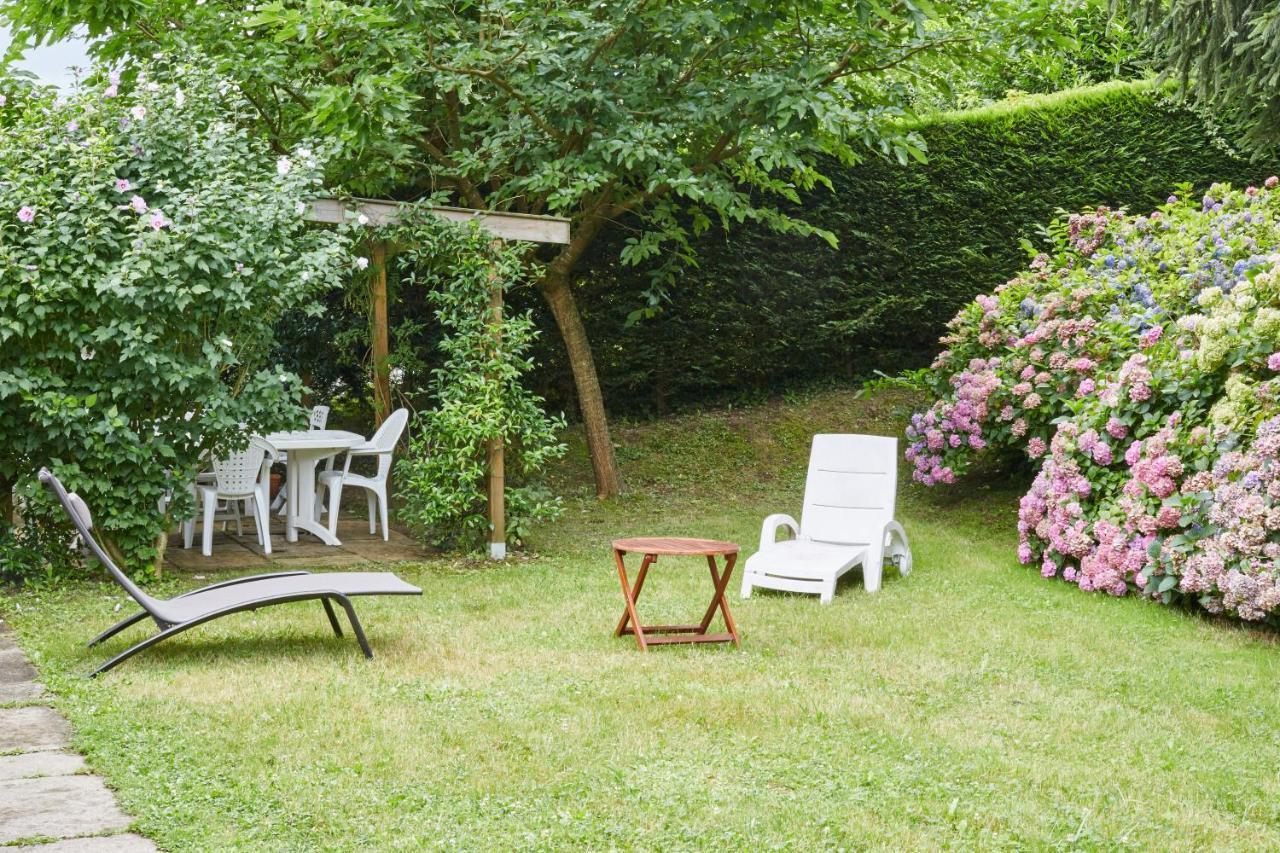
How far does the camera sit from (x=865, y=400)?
502 inches

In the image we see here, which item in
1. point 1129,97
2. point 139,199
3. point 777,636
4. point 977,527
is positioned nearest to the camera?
point 777,636

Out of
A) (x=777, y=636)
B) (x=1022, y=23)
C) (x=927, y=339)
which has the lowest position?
(x=777, y=636)

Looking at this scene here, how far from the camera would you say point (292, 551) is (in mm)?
8008

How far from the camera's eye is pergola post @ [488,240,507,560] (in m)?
7.82

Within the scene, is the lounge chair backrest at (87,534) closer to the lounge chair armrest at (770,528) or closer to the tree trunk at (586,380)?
the lounge chair armrest at (770,528)

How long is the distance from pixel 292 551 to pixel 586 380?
3.14 meters

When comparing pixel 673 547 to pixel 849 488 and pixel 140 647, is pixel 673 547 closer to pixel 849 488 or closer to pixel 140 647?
pixel 140 647

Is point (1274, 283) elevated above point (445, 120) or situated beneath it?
situated beneath

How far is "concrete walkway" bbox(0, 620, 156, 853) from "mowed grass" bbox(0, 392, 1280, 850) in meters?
0.08

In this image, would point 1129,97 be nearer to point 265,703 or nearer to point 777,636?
point 777,636

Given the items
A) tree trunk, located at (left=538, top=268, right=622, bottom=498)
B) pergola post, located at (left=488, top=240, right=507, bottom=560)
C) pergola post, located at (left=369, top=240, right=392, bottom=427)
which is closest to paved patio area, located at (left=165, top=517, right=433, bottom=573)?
pergola post, located at (left=488, top=240, right=507, bottom=560)

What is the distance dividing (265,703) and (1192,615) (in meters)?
4.53

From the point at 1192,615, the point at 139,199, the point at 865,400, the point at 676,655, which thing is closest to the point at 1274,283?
the point at 1192,615

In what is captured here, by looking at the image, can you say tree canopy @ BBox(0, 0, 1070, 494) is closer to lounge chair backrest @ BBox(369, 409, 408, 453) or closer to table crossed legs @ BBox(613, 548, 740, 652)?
lounge chair backrest @ BBox(369, 409, 408, 453)
